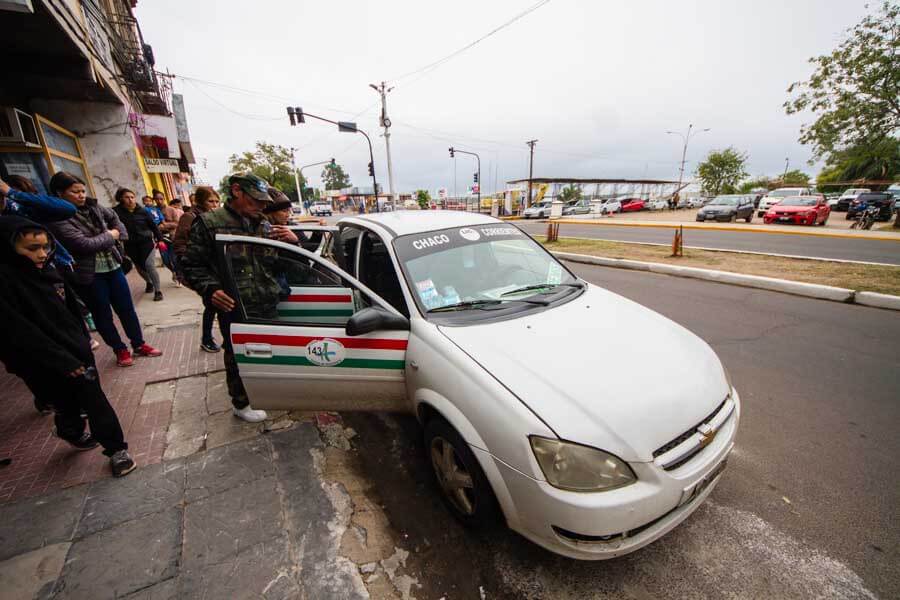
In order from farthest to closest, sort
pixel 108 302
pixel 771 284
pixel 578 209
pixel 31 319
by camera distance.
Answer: pixel 578 209
pixel 771 284
pixel 108 302
pixel 31 319

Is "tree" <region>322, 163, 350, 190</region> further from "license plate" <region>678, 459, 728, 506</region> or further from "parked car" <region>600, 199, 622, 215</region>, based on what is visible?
"license plate" <region>678, 459, 728, 506</region>

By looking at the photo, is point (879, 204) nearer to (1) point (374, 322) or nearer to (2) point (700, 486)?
(2) point (700, 486)

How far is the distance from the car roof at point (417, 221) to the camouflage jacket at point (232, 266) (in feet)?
2.69

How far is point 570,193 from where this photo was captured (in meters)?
44.8

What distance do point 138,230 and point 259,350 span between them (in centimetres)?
499

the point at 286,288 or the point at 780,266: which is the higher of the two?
the point at 286,288

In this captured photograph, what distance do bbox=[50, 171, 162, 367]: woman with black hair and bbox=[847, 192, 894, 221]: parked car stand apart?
2790cm

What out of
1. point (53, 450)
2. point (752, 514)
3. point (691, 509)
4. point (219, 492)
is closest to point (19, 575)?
point (219, 492)

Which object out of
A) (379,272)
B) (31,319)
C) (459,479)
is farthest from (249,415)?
(459,479)

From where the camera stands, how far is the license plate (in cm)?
153

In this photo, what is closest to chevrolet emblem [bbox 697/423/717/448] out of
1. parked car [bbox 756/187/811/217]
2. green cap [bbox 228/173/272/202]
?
green cap [bbox 228/173/272/202]

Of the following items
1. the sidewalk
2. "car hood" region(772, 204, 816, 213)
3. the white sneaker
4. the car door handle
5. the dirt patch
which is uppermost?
"car hood" region(772, 204, 816, 213)

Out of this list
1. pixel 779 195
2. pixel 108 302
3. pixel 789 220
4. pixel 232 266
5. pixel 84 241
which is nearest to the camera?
pixel 232 266

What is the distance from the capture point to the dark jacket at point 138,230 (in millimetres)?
5246
